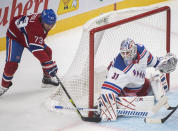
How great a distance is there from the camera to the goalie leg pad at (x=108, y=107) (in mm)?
3443

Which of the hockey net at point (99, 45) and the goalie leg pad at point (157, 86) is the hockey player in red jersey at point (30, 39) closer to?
the hockey net at point (99, 45)

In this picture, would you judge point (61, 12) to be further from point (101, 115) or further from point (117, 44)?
point (101, 115)

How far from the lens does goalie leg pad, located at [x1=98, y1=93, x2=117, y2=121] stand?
11.3 ft

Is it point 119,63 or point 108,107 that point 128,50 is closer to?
point 119,63

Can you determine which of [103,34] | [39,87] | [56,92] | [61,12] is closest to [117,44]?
[103,34]

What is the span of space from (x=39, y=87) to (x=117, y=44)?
1019 millimetres

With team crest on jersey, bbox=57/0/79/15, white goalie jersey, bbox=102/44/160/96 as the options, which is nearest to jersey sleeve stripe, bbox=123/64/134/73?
white goalie jersey, bbox=102/44/160/96

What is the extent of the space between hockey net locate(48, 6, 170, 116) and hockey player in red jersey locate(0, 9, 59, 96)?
0.24 meters

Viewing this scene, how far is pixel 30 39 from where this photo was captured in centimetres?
382

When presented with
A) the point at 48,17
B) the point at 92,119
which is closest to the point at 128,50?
the point at 92,119

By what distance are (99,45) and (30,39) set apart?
623mm

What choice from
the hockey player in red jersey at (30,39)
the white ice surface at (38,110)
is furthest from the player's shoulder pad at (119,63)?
Result: the hockey player in red jersey at (30,39)

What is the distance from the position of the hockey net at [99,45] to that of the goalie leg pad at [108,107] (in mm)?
100

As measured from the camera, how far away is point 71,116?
3.66m
